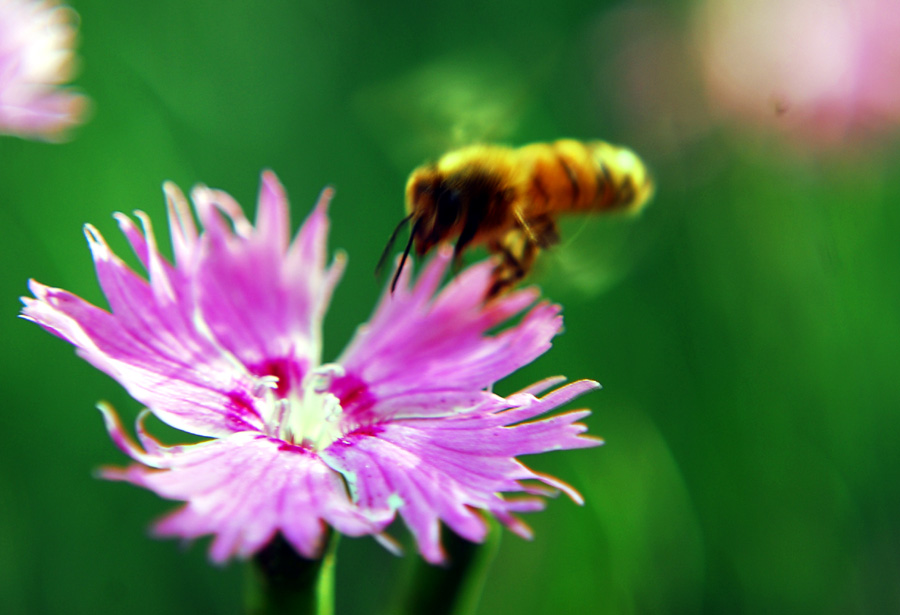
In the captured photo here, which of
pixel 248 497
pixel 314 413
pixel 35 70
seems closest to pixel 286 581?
pixel 248 497

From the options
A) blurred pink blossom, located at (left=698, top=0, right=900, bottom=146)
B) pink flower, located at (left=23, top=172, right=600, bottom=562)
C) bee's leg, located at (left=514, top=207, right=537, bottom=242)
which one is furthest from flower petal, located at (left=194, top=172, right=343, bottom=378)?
blurred pink blossom, located at (left=698, top=0, right=900, bottom=146)

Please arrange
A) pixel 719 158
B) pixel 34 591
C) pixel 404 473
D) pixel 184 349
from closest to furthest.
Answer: pixel 404 473 → pixel 184 349 → pixel 34 591 → pixel 719 158

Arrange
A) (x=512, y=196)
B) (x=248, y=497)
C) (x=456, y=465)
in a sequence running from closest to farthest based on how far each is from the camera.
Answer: (x=248, y=497) < (x=456, y=465) < (x=512, y=196)

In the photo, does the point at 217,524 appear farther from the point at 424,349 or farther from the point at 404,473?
the point at 424,349

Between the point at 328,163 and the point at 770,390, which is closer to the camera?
the point at 770,390

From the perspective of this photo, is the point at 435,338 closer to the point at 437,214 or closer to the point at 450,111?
the point at 437,214

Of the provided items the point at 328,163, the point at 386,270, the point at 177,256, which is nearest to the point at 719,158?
the point at 386,270
